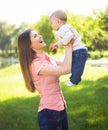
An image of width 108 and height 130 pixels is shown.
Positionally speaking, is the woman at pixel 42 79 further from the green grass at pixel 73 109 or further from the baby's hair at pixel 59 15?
the green grass at pixel 73 109

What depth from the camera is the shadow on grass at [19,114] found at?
706 cm

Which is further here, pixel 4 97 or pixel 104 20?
pixel 104 20

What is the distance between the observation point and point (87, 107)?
337 inches

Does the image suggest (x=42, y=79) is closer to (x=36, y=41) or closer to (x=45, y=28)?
(x=36, y=41)

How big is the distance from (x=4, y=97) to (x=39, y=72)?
784 centimetres

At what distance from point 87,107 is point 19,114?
150cm

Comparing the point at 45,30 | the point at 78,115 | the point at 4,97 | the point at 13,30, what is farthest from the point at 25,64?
the point at 13,30

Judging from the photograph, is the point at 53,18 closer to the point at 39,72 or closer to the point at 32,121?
the point at 39,72

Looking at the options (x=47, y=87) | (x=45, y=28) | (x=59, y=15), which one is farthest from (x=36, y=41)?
(x=45, y=28)

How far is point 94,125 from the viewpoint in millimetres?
6918

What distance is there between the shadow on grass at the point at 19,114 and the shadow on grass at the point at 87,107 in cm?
76

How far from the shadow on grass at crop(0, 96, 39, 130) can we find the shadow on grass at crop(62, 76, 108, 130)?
757mm

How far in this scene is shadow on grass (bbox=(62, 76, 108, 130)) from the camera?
6.95 metres

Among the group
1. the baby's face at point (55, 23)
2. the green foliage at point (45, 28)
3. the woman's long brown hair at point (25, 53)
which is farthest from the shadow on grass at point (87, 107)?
the green foliage at point (45, 28)
